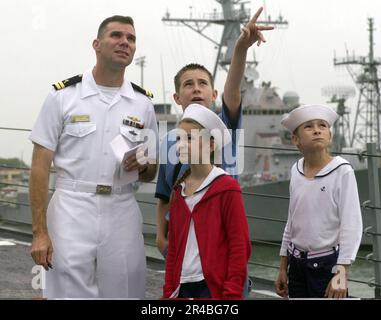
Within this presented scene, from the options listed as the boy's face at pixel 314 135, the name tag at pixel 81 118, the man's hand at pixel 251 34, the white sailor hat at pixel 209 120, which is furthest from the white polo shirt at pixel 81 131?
the boy's face at pixel 314 135

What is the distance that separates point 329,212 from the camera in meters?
2.49

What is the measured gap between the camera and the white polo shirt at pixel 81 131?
254 cm

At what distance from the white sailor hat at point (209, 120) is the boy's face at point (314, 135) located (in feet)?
1.21

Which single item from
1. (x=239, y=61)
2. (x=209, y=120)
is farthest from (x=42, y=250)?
(x=239, y=61)

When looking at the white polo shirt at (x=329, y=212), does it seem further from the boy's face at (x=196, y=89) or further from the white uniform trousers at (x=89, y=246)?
the white uniform trousers at (x=89, y=246)

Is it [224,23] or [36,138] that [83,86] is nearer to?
[36,138]

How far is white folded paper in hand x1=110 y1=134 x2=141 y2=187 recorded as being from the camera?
2521 mm

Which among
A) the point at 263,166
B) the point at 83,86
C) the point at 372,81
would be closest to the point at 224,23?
the point at 263,166

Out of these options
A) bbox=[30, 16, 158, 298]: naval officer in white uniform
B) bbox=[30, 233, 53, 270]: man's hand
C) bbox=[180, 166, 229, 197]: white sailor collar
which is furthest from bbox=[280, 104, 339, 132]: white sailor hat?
bbox=[30, 233, 53, 270]: man's hand

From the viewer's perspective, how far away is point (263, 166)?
21.1 m

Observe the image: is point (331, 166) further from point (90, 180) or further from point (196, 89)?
point (90, 180)

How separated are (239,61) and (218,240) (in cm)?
66

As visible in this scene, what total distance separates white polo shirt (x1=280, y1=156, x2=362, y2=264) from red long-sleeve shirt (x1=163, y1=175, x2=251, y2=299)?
378 millimetres
